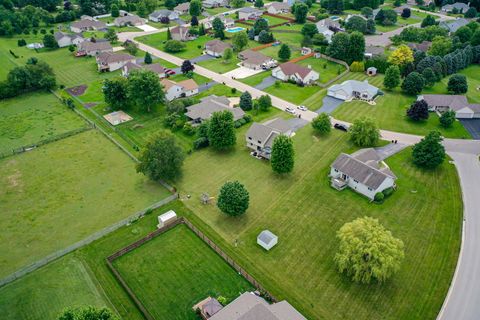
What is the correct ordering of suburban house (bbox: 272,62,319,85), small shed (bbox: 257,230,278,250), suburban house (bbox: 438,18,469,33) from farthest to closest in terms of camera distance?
suburban house (bbox: 438,18,469,33)
suburban house (bbox: 272,62,319,85)
small shed (bbox: 257,230,278,250)

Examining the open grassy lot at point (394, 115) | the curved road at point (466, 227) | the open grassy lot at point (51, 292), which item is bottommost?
the open grassy lot at point (51, 292)

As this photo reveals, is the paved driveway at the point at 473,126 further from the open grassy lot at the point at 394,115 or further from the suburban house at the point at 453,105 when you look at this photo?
the suburban house at the point at 453,105

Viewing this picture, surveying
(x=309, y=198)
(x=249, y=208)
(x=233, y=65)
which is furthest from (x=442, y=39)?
(x=249, y=208)

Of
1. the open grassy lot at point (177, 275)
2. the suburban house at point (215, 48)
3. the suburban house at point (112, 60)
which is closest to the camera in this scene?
the open grassy lot at point (177, 275)

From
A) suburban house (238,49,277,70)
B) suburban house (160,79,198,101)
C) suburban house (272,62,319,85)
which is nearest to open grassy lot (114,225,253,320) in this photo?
suburban house (160,79,198,101)

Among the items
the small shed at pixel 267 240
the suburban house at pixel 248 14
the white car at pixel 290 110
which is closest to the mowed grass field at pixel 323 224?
the small shed at pixel 267 240

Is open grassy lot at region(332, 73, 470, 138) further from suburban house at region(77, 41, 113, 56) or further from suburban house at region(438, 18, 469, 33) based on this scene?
suburban house at region(77, 41, 113, 56)

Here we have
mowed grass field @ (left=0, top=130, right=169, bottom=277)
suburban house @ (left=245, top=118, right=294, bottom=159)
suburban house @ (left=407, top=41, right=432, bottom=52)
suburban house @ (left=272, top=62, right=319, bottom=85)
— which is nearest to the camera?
mowed grass field @ (left=0, top=130, right=169, bottom=277)
